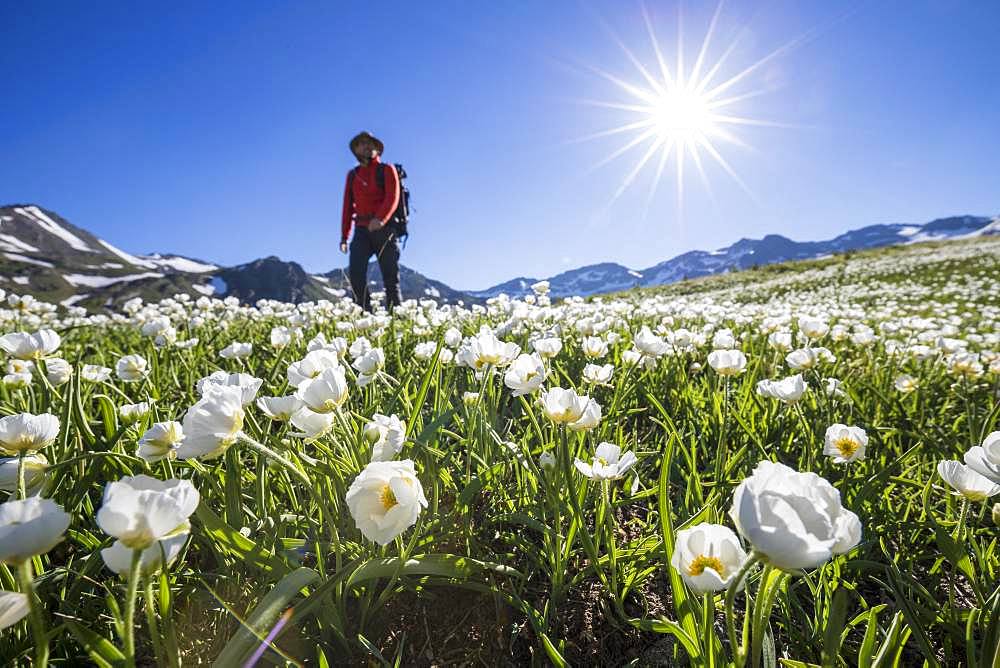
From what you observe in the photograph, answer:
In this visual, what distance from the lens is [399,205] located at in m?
9.09

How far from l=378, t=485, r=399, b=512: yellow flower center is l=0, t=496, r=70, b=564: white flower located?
0.53 m

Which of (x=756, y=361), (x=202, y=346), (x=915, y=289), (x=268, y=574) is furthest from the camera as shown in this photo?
(x=915, y=289)

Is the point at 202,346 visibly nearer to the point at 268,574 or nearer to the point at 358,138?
the point at 268,574

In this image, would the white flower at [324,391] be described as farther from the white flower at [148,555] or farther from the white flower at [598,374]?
the white flower at [598,374]

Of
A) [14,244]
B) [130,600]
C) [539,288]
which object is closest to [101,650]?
[130,600]

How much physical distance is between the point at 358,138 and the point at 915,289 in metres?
15.8

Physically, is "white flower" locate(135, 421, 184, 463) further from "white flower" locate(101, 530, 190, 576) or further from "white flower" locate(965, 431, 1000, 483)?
"white flower" locate(965, 431, 1000, 483)

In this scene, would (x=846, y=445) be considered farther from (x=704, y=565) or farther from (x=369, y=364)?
(x=369, y=364)

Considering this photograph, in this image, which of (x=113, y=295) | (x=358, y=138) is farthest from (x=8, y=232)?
(x=358, y=138)

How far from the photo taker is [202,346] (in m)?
3.67

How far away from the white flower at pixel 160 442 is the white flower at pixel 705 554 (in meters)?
1.29

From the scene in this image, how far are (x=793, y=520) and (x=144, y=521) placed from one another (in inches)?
42.0

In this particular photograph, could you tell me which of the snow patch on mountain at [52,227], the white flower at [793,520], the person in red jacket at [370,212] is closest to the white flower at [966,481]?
the white flower at [793,520]

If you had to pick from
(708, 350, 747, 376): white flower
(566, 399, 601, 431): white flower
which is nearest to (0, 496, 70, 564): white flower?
(566, 399, 601, 431): white flower
